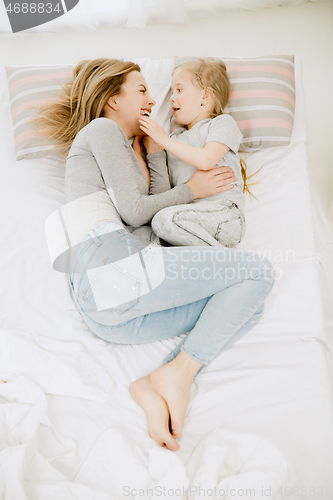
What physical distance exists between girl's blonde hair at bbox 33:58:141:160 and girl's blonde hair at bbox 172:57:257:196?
227 mm

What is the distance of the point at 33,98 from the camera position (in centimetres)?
152

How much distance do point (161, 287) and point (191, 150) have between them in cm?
54

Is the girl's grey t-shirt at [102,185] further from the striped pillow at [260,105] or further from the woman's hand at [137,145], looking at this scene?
the striped pillow at [260,105]

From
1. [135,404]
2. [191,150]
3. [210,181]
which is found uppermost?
[191,150]

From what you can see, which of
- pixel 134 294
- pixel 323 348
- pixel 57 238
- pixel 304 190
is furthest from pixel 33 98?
pixel 323 348

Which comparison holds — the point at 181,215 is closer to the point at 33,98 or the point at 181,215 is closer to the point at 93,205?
the point at 93,205

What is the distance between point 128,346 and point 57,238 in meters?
0.40

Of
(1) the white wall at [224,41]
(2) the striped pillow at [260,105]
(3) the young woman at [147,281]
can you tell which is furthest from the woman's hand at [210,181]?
(1) the white wall at [224,41]

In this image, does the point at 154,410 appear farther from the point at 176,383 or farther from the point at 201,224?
the point at 201,224

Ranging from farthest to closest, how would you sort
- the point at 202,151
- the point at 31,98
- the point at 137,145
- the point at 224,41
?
the point at 224,41, the point at 31,98, the point at 137,145, the point at 202,151

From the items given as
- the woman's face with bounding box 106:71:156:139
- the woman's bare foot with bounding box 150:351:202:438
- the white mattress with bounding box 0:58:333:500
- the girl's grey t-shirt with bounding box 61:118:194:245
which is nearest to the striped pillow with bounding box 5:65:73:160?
→ the white mattress with bounding box 0:58:333:500

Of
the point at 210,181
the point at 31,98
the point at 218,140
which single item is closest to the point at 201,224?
the point at 210,181

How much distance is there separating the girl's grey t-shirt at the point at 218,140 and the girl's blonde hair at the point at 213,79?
11cm

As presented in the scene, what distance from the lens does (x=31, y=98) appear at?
1521mm
